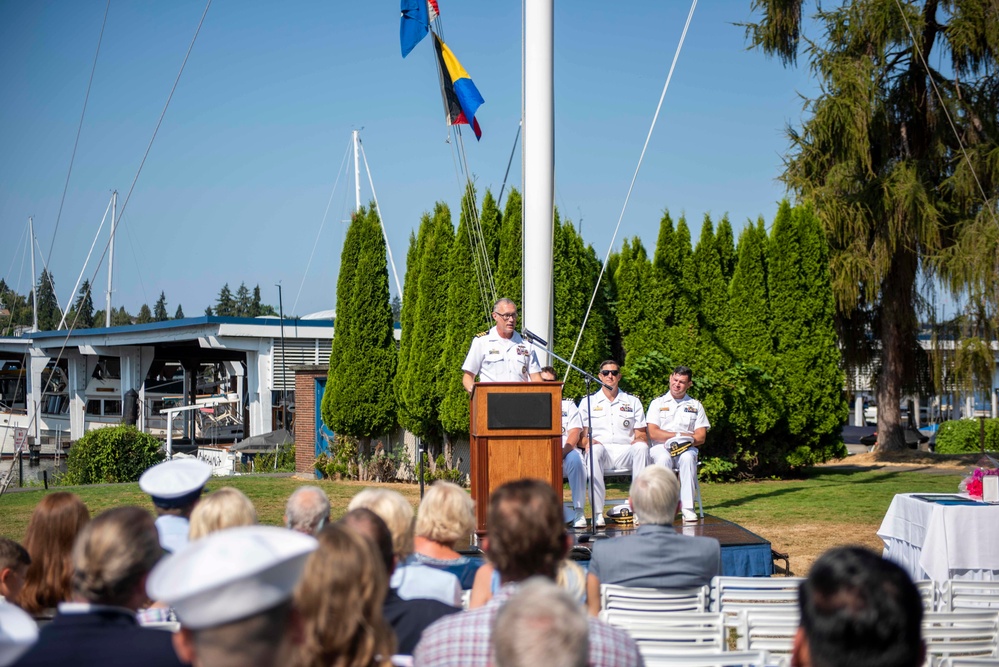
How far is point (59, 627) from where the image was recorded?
2.39 metres

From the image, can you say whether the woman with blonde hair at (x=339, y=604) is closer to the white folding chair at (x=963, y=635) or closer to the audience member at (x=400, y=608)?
the audience member at (x=400, y=608)

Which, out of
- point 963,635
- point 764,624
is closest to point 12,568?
point 764,624

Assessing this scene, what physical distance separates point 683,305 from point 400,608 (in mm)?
12845

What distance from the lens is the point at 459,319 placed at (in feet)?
51.1

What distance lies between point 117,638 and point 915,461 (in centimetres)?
1810

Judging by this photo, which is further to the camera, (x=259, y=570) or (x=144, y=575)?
(x=144, y=575)

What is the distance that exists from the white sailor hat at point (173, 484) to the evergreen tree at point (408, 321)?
11339mm

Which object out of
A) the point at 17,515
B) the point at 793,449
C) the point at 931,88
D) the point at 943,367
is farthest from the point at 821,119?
the point at 17,515

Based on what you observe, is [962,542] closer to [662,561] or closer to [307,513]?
[662,561]

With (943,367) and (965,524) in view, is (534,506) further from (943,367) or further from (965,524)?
(943,367)

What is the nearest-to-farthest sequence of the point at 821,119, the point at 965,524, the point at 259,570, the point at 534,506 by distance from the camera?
the point at 259,570
the point at 534,506
the point at 965,524
the point at 821,119

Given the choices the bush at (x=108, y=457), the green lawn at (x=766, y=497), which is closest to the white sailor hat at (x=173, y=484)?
the green lawn at (x=766, y=497)

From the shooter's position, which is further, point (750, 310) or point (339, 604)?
point (750, 310)

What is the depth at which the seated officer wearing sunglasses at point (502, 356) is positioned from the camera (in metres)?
7.88
